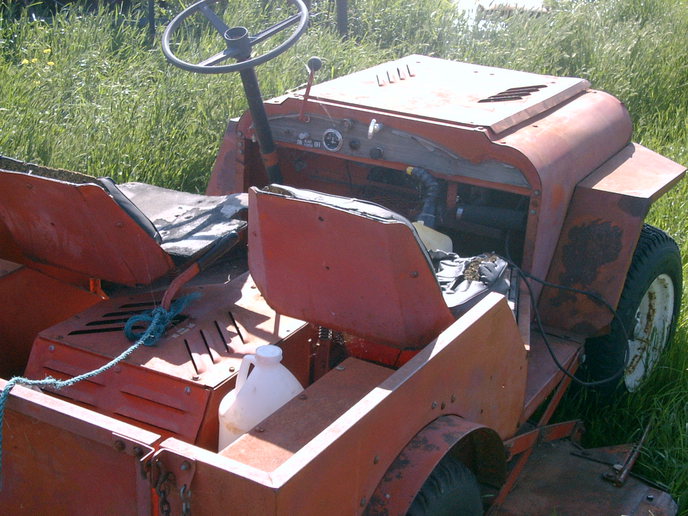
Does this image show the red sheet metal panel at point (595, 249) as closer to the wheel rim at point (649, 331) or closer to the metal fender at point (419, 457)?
the wheel rim at point (649, 331)

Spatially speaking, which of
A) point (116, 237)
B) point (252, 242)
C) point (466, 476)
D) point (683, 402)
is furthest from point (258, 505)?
point (683, 402)

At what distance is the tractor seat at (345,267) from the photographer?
83.7 inches

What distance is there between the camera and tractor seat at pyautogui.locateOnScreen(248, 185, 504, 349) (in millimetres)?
2127

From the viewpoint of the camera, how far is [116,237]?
250cm

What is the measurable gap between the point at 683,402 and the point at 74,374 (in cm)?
250

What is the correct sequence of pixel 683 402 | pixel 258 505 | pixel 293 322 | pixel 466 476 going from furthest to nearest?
1. pixel 683 402
2. pixel 293 322
3. pixel 466 476
4. pixel 258 505

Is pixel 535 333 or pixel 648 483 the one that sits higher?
pixel 535 333

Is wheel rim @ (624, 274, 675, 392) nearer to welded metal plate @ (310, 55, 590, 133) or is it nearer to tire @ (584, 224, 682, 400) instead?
tire @ (584, 224, 682, 400)

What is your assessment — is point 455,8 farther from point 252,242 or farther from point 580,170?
point 252,242

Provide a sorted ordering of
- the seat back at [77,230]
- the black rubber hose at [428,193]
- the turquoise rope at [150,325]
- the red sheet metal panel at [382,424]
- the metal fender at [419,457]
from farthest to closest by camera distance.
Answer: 1. the black rubber hose at [428,193]
2. the seat back at [77,230]
3. the turquoise rope at [150,325]
4. the metal fender at [419,457]
5. the red sheet metal panel at [382,424]

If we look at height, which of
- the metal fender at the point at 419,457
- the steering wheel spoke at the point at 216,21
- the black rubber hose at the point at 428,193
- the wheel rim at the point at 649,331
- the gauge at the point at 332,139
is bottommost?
the wheel rim at the point at 649,331

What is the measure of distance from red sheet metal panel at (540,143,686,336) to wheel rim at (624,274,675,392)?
53cm

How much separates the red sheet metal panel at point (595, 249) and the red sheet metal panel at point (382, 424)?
1.97 feet

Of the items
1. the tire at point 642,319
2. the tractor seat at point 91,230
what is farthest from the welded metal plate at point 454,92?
the tractor seat at point 91,230
